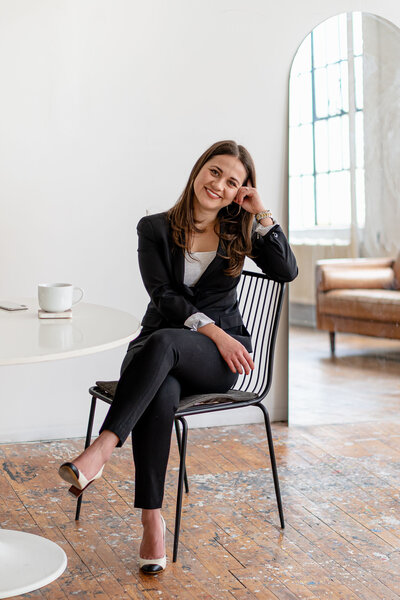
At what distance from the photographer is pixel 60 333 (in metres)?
1.85

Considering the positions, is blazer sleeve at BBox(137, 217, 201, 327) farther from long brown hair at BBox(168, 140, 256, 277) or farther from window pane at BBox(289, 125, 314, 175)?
window pane at BBox(289, 125, 314, 175)

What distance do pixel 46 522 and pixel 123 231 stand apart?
50.7 inches

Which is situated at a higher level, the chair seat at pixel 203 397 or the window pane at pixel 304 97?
the window pane at pixel 304 97

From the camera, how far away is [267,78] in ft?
11.1

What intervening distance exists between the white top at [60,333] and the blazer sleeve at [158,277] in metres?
0.22

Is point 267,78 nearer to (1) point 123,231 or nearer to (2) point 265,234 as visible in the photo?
(1) point 123,231

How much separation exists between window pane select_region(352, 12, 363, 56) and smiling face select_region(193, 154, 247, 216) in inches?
52.2

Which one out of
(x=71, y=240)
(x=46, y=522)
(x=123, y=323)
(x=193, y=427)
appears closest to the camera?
(x=123, y=323)

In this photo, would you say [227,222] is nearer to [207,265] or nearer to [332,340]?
[207,265]

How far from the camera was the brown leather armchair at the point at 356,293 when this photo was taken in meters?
3.50

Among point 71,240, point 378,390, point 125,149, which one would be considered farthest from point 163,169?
point 378,390

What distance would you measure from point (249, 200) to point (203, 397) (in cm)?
66

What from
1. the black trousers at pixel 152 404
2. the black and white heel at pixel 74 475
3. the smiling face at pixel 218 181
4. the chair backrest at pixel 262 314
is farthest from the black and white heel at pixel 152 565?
the smiling face at pixel 218 181

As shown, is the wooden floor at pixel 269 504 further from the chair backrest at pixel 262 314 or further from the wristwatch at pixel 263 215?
the wristwatch at pixel 263 215
